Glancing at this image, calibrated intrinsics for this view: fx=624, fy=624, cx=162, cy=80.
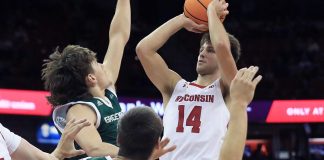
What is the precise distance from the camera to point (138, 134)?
2309 mm

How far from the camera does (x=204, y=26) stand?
4125mm

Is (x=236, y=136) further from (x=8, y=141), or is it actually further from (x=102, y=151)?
(x=8, y=141)

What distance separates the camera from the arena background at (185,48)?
12.4m

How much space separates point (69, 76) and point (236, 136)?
1.61 m

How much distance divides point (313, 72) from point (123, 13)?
10301 millimetres

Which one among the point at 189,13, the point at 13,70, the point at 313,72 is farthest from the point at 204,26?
the point at 313,72

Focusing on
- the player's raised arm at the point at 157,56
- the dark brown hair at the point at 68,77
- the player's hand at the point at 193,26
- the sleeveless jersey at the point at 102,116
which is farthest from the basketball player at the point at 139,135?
the player's raised arm at the point at 157,56

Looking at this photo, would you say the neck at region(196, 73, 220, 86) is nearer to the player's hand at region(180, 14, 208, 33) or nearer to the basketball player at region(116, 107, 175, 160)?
the player's hand at region(180, 14, 208, 33)

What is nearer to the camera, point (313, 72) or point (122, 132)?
point (122, 132)

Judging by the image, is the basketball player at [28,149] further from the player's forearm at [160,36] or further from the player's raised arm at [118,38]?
the player's forearm at [160,36]

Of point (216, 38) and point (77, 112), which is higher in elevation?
point (216, 38)

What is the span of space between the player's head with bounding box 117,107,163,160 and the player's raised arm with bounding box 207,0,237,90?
1290mm

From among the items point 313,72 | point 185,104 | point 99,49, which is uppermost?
point 185,104

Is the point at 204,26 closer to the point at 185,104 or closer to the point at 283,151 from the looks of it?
the point at 185,104
